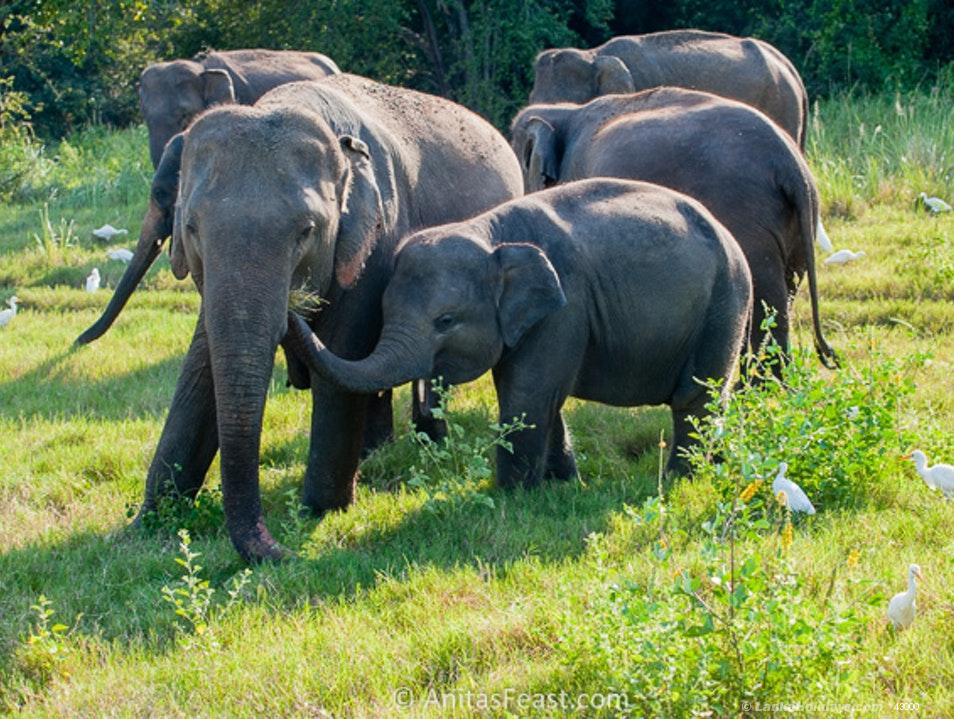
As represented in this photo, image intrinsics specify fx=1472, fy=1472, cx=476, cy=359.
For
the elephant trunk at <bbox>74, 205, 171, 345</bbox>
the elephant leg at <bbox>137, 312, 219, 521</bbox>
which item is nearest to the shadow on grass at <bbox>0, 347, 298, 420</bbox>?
the elephant trunk at <bbox>74, 205, 171, 345</bbox>

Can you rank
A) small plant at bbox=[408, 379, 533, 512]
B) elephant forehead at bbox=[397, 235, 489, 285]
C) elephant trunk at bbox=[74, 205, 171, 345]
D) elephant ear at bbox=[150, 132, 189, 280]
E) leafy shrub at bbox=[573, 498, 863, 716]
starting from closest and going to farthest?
leafy shrub at bbox=[573, 498, 863, 716]
small plant at bbox=[408, 379, 533, 512]
elephant forehead at bbox=[397, 235, 489, 285]
elephant ear at bbox=[150, 132, 189, 280]
elephant trunk at bbox=[74, 205, 171, 345]

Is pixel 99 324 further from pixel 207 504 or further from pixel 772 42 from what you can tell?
pixel 772 42

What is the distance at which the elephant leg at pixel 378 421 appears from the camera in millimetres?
7727

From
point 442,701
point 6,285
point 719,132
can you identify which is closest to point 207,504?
point 442,701

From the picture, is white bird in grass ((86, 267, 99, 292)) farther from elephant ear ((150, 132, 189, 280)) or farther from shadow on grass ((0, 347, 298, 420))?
elephant ear ((150, 132, 189, 280))

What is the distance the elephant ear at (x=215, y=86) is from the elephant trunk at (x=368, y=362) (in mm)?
9693

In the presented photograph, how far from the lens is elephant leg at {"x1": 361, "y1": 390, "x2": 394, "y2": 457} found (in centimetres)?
773

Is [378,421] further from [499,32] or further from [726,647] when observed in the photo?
[499,32]

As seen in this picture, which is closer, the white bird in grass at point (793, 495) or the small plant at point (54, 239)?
the white bird in grass at point (793, 495)

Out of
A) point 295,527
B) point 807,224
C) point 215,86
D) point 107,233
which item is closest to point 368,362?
point 295,527

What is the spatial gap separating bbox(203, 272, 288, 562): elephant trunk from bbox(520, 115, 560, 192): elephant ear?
527 cm

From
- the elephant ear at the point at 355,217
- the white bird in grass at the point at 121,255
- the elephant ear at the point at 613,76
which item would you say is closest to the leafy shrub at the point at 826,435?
the elephant ear at the point at 355,217

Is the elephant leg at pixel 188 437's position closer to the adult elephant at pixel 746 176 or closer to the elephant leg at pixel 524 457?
the elephant leg at pixel 524 457

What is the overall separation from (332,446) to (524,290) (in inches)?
41.8
